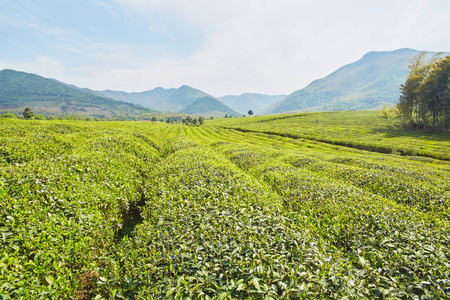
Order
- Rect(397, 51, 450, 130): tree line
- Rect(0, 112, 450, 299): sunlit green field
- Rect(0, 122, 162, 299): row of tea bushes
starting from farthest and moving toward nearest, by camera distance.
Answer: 1. Rect(397, 51, 450, 130): tree line
2. Rect(0, 122, 162, 299): row of tea bushes
3. Rect(0, 112, 450, 299): sunlit green field

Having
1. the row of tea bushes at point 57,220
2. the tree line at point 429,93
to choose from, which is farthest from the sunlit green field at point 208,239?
the tree line at point 429,93

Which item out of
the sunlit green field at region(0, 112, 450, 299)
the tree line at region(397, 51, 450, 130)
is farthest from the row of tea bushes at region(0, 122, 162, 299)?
the tree line at region(397, 51, 450, 130)

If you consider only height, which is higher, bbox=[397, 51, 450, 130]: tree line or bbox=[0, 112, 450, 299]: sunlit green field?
bbox=[397, 51, 450, 130]: tree line

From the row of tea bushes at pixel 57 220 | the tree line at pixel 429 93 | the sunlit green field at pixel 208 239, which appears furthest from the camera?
the tree line at pixel 429 93

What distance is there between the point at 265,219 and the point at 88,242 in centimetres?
625

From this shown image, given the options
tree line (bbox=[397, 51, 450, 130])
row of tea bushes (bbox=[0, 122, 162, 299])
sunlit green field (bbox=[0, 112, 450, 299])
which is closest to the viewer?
A: sunlit green field (bbox=[0, 112, 450, 299])

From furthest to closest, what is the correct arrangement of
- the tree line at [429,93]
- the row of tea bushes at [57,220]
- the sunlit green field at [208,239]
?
1. the tree line at [429,93]
2. the row of tea bushes at [57,220]
3. the sunlit green field at [208,239]

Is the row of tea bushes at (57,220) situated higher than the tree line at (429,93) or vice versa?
the tree line at (429,93)

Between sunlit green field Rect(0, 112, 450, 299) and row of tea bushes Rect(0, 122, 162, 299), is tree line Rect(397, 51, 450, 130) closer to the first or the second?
sunlit green field Rect(0, 112, 450, 299)

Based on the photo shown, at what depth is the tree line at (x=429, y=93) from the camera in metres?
57.2

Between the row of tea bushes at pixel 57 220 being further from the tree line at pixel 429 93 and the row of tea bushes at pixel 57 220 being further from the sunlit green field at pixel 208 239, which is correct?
the tree line at pixel 429 93

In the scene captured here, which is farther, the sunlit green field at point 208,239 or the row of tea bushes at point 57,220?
the row of tea bushes at point 57,220

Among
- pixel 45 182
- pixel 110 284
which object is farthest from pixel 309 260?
pixel 45 182

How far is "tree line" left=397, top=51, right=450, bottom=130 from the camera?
57156 mm
